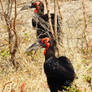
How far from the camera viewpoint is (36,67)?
4766mm

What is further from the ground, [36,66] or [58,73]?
[58,73]

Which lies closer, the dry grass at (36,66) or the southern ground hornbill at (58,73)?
the southern ground hornbill at (58,73)

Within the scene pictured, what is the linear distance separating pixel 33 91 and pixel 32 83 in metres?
0.19

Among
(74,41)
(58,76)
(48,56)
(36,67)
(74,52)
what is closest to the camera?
(58,76)

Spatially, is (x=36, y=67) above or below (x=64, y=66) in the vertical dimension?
below

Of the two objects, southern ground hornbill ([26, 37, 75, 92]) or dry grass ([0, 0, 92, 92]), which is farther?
dry grass ([0, 0, 92, 92])

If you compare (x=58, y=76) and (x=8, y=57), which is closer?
(x=58, y=76)

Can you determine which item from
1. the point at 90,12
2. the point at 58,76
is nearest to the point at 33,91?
the point at 58,76

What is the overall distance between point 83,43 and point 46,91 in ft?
6.77

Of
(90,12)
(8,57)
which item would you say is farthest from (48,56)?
(90,12)

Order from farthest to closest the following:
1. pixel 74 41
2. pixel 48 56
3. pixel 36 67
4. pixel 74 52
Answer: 1. pixel 74 41
2. pixel 74 52
3. pixel 36 67
4. pixel 48 56

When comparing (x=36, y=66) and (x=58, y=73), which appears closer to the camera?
(x=58, y=73)

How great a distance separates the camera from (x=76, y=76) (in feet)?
14.1

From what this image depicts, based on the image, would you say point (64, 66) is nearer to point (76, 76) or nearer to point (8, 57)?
point (76, 76)
